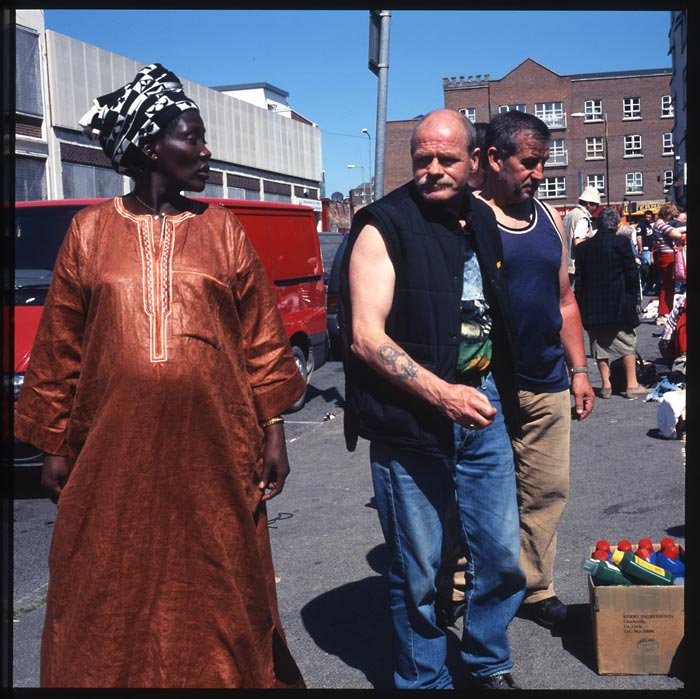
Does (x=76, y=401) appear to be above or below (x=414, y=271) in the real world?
below

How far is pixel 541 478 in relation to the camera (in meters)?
4.22

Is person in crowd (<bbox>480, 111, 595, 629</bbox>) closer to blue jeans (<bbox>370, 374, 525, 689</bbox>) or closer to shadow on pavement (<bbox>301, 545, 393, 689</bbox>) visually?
blue jeans (<bbox>370, 374, 525, 689</bbox>)

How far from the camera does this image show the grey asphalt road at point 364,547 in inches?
155

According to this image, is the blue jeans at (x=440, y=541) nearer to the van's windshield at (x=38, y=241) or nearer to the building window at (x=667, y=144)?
the van's windshield at (x=38, y=241)

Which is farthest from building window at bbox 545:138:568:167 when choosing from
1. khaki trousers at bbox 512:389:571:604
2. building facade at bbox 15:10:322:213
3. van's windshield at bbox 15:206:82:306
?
khaki trousers at bbox 512:389:571:604

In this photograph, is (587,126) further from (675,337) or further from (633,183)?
(675,337)

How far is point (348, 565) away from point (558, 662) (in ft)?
5.36

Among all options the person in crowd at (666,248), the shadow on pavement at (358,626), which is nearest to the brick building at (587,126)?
the person in crowd at (666,248)

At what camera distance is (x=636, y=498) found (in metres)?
6.48

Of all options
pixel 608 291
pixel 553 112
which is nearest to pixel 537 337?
pixel 608 291

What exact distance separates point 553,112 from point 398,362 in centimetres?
8404

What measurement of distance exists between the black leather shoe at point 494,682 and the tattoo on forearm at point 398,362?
1239mm
